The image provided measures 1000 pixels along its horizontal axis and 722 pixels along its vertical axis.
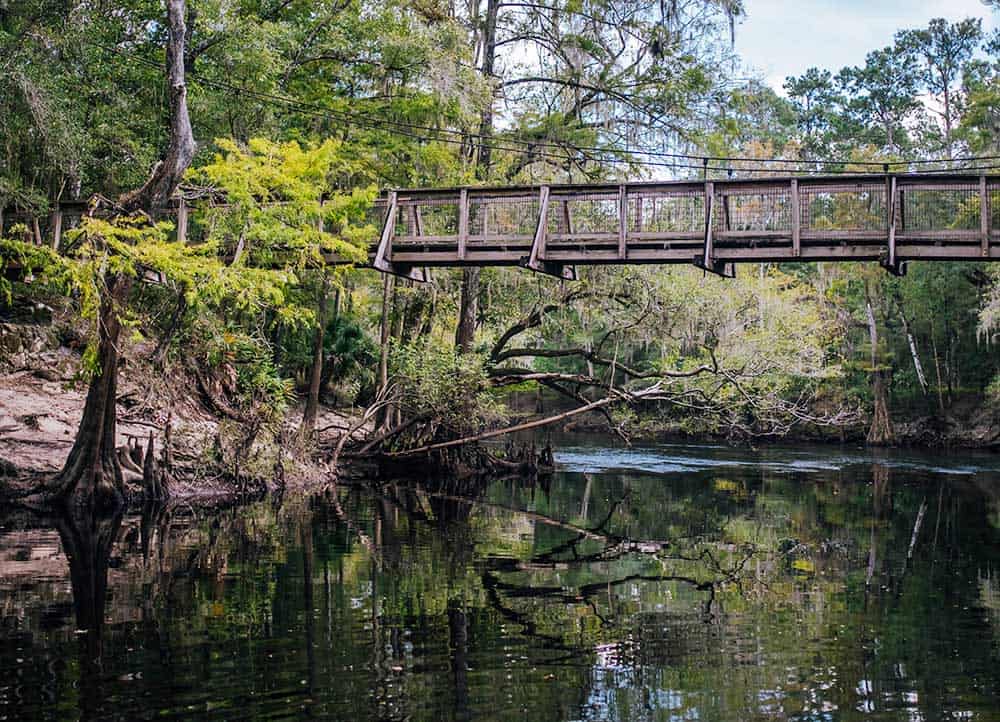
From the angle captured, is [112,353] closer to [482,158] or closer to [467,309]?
[467,309]

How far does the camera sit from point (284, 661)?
320 inches

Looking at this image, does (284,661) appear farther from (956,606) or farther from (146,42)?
(146,42)

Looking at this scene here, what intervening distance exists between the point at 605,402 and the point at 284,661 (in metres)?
15.4

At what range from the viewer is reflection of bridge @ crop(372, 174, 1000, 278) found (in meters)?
16.0

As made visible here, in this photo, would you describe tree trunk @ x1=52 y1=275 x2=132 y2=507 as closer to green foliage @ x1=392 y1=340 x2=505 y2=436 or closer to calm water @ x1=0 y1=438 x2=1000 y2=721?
calm water @ x1=0 y1=438 x2=1000 y2=721

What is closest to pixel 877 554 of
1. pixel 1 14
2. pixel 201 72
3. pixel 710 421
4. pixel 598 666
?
pixel 598 666

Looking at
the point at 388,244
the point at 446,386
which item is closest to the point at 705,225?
the point at 388,244

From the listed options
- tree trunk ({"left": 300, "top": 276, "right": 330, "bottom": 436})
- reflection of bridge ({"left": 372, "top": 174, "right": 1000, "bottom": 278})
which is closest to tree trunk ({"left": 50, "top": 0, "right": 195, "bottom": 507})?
reflection of bridge ({"left": 372, "top": 174, "right": 1000, "bottom": 278})

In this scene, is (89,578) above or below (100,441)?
below

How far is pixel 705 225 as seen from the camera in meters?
16.9

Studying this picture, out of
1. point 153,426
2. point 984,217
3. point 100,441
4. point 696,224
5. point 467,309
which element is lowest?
point 100,441

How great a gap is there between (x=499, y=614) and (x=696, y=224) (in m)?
9.57

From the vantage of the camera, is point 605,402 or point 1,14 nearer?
point 1,14

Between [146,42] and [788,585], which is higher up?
[146,42]
